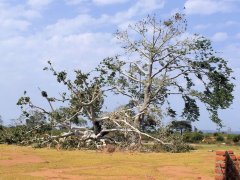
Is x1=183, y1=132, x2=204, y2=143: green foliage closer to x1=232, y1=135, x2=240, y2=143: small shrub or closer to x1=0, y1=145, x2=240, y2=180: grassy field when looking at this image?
x1=232, y1=135, x2=240, y2=143: small shrub

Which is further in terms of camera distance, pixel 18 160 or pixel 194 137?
pixel 194 137

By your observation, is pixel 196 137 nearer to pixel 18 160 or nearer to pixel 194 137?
pixel 194 137

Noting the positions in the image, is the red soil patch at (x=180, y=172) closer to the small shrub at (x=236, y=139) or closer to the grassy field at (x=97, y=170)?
the grassy field at (x=97, y=170)

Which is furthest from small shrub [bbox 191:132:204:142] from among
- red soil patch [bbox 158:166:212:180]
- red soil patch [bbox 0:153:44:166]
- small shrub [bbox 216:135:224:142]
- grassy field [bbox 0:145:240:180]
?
red soil patch [bbox 158:166:212:180]

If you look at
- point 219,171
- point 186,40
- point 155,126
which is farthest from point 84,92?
point 219,171

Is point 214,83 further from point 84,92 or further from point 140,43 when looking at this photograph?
point 84,92

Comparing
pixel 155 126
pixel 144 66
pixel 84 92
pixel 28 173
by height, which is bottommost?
pixel 28 173

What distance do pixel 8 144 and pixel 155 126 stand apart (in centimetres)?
732

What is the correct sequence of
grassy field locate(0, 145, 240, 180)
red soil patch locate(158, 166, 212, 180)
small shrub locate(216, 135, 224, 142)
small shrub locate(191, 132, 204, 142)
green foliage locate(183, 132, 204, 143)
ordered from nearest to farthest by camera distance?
grassy field locate(0, 145, 240, 180), red soil patch locate(158, 166, 212, 180), green foliage locate(183, 132, 204, 143), small shrub locate(191, 132, 204, 142), small shrub locate(216, 135, 224, 142)

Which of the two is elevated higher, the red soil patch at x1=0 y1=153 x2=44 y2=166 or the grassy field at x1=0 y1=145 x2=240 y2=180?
the red soil patch at x1=0 y1=153 x2=44 y2=166

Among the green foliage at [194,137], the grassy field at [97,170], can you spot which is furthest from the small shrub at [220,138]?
the grassy field at [97,170]

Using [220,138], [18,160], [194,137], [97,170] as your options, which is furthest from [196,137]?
[97,170]

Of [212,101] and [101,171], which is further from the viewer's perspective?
[212,101]

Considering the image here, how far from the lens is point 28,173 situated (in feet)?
32.1
